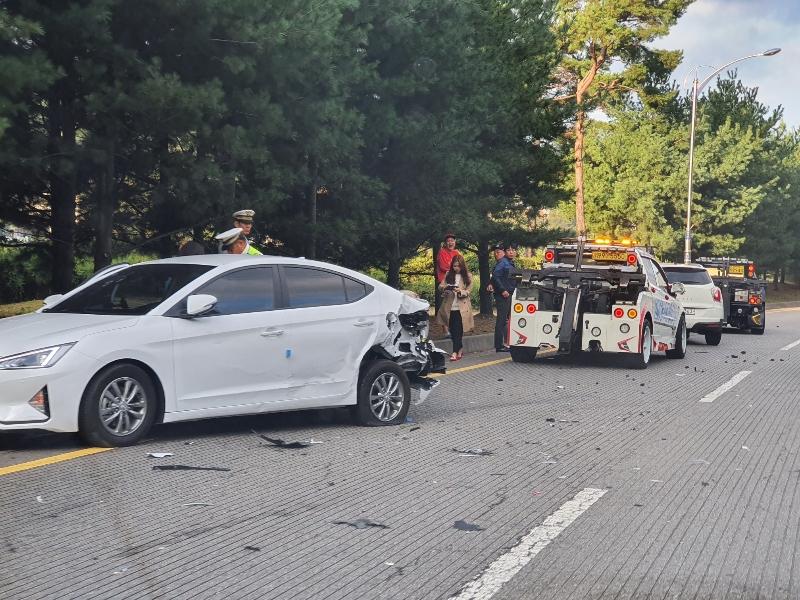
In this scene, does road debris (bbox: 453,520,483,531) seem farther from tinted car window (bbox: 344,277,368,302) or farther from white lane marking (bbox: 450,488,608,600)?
tinted car window (bbox: 344,277,368,302)

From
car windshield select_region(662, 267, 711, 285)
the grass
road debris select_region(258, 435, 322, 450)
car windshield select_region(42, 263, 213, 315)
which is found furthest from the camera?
car windshield select_region(662, 267, 711, 285)

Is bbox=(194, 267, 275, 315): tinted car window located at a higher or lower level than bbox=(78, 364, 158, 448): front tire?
higher

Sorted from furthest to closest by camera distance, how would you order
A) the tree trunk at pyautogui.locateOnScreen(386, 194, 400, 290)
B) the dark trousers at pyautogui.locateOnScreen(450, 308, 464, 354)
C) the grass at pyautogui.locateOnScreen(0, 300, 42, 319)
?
1. the tree trunk at pyautogui.locateOnScreen(386, 194, 400, 290)
2. the grass at pyautogui.locateOnScreen(0, 300, 42, 319)
3. the dark trousers at pyautogui.locateOnScreen(450, 308, 464, 354)

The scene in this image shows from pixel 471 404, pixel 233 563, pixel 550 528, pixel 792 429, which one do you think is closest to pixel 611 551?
pixel 550 528

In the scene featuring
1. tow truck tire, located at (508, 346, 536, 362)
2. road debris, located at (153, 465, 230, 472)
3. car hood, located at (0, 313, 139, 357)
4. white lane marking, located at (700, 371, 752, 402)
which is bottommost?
white lane marking, located at (700, 371, 752, 402)

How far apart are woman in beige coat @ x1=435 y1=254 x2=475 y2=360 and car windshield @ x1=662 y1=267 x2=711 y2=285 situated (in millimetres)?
8205

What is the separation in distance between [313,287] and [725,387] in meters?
6.48

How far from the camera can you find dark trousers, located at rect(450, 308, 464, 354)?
1641cm

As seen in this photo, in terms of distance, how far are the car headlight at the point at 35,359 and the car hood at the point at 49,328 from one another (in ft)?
0.12

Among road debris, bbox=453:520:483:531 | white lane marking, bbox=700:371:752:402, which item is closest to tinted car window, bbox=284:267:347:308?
road debris, bbox=453:520:483:531

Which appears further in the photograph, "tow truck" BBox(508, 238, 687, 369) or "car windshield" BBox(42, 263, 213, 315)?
"tow truck" BBox(508, 238, 687, 369)

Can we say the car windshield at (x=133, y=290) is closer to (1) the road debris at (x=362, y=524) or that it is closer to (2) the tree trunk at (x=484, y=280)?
(1) the road debris at (x=362, y=524)

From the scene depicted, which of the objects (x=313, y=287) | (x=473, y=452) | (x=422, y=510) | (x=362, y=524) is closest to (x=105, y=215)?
(x=313, y=287)

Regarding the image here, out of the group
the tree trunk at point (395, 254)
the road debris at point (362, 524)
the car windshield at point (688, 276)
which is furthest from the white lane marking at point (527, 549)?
the car windshield at point (688, 276)
